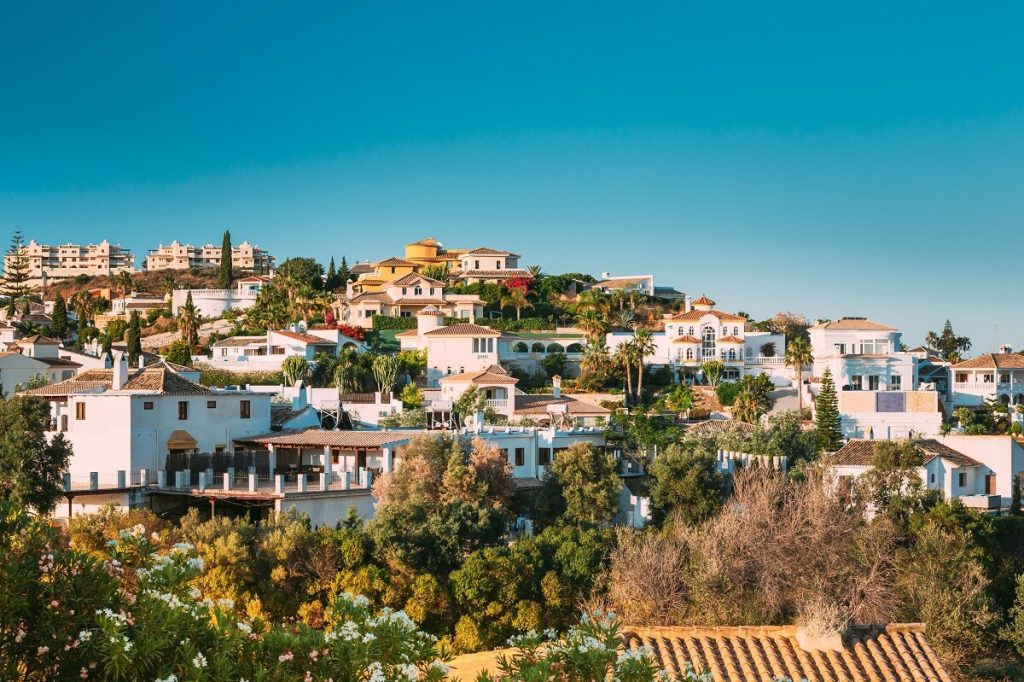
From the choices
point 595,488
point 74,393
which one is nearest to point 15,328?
point 74,393

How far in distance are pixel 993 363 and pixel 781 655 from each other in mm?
53782

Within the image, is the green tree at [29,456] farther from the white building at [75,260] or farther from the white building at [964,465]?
the white building at [75,260]

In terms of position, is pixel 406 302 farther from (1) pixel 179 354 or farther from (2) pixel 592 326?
(1) pixel 179 354

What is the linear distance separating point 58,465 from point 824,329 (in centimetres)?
4547

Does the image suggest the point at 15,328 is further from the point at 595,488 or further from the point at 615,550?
the point at 615,550

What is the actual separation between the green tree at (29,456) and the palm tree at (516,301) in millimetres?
50122

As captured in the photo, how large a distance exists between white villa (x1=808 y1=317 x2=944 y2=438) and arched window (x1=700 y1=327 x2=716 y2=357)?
18.7 ft

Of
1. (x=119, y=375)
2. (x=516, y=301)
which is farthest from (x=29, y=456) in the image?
(x=516, y=301)

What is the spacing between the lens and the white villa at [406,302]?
82.6m

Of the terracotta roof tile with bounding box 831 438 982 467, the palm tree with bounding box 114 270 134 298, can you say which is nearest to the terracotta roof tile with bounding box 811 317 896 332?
the terracotta roof tile with bounding box 831 438 982 467

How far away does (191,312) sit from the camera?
263 feet

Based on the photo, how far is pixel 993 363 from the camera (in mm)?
70062

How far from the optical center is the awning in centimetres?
4138

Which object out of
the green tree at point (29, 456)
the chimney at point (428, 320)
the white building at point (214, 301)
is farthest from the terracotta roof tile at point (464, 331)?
the green tree at point (29, 456)
